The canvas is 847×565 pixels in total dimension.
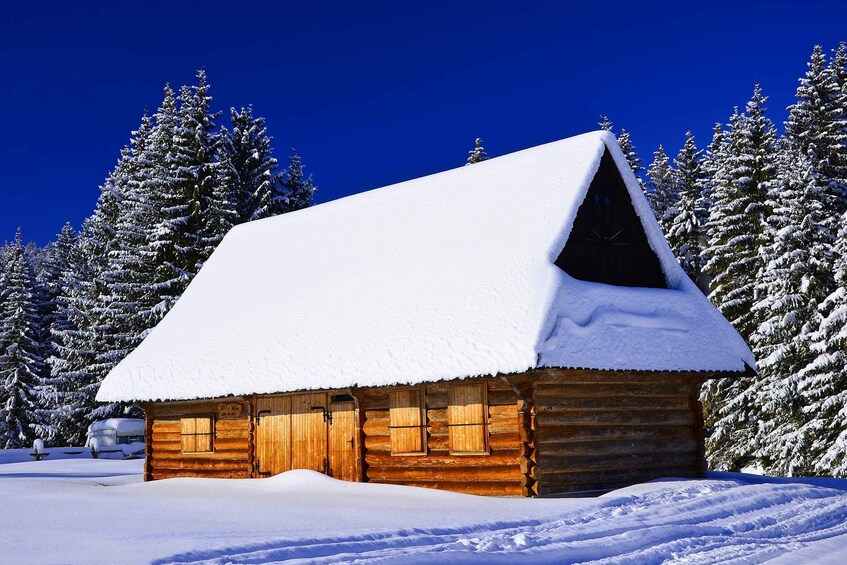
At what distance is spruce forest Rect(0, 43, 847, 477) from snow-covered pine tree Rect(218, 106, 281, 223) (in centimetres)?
8

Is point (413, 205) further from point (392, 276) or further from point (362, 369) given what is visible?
point (362, 369)

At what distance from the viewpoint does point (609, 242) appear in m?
19.7

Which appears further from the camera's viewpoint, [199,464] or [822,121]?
[822,121]

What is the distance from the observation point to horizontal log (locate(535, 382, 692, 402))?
16.9m

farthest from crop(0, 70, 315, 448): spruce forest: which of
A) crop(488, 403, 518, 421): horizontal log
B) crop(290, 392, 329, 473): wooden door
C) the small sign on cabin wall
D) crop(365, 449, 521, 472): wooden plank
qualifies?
crop(488, 403, 518, 421): horizontal log

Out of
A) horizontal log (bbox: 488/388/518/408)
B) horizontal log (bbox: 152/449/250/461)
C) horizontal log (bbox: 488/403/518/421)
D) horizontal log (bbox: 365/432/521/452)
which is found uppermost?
horizontal log (bbox: 488/388/518/408)

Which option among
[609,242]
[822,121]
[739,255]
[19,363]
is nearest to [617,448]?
[609,242]

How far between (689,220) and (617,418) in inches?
960

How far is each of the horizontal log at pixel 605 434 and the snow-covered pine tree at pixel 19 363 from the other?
35.8m

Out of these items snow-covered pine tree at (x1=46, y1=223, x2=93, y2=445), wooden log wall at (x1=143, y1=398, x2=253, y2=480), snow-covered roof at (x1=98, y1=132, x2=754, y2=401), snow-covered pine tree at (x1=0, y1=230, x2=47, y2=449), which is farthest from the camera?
snow-covered pine tree at (x1=0, y1=230, x2=47, y2=449)

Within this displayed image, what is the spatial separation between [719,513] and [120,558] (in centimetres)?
929

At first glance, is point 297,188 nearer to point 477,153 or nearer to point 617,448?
point 477,153

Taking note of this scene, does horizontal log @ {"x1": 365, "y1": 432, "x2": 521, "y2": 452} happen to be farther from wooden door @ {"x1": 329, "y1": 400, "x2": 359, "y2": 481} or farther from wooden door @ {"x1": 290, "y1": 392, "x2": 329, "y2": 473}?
wooden door @ {"x1": 290, "y1": 392, "x2": 329, "y2": 473}

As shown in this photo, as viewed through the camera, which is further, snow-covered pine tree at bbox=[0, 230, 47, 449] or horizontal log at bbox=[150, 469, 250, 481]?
snow-covered pine tree at bbox=[0, 230, 47, 449]
